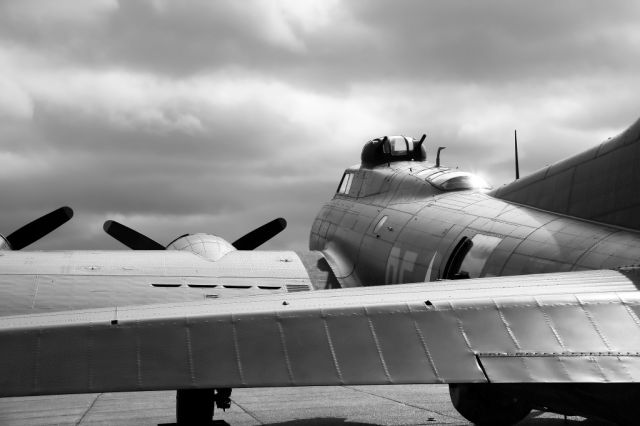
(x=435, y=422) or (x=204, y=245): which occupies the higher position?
(x=204, y=245)

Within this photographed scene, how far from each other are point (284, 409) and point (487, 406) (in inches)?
164

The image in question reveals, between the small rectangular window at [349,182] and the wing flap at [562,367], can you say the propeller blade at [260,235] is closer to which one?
the small rectangular window at [349,182]

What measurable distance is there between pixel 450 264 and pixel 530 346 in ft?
22.8

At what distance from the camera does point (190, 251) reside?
1911 cm

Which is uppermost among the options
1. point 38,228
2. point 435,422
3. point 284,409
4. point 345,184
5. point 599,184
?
point 599,184

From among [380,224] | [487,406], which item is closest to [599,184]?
[487,406]

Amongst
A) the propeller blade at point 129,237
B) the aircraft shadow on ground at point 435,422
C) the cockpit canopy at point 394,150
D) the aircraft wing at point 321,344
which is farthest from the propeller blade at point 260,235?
the aircraft wing at point 321,344

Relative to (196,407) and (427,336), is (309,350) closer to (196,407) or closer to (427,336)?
(427,336)

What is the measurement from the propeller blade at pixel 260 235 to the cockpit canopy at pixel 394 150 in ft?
13.2

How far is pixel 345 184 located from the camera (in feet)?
69.4

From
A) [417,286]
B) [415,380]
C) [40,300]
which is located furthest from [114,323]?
[40,300]

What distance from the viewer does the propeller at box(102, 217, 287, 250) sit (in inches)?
850

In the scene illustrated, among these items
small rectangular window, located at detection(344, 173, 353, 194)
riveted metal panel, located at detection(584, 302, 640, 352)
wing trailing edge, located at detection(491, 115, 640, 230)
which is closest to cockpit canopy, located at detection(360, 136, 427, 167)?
small rectangular window, located at detection(344, 173, 353, 194)

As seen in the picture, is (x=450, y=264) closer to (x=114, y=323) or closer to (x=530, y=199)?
(x=530, y=199)
